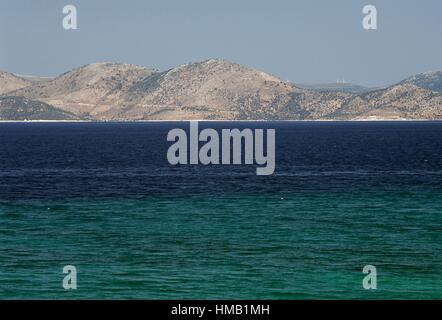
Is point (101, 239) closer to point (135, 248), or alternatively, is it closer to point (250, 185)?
point (135, 248)

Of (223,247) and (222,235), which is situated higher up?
(222,235)

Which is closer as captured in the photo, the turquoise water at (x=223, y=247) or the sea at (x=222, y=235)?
the turquoise water at (x=223, y=247)

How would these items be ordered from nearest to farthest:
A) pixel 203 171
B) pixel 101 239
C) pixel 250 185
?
pixel 101 239 → pixel 250 185 → pixel 203 171

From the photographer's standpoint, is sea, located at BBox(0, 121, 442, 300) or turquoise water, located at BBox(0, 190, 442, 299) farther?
sea, located at BBox(0, 121, 442, 300)

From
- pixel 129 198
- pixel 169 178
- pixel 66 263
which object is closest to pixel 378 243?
pixel 66 263

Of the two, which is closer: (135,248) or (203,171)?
(135,248)

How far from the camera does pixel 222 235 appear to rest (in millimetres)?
60875

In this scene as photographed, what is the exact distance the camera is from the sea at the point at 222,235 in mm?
43906

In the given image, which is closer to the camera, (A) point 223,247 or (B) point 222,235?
(A) point 223,247

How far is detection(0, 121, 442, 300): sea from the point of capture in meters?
43.9

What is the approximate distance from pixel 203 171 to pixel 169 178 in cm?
1596

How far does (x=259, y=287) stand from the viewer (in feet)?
143
